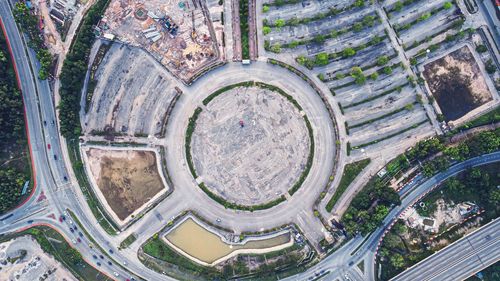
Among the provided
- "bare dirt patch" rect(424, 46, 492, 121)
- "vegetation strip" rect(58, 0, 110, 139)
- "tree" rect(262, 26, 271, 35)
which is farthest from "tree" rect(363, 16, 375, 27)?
"vegetation strip" rect(58, 0, 110, 139)

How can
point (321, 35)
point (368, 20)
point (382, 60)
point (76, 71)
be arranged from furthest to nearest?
point (321, 35) → point (382, 60) → point (368, 20) → point (76, 71)

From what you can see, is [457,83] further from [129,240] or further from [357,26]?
[129,240]

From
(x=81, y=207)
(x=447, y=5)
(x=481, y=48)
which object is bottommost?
(x=81, y=207)

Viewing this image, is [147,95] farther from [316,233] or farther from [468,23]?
[468,23]

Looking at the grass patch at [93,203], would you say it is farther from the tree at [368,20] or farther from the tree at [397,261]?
the tree at [368,20]

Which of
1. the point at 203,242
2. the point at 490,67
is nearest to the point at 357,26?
the point at 490,67

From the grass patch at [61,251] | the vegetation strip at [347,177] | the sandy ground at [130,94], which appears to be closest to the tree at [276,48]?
the sandy ground at [130,94]

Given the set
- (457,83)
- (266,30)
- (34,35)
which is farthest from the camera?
(457,83)
